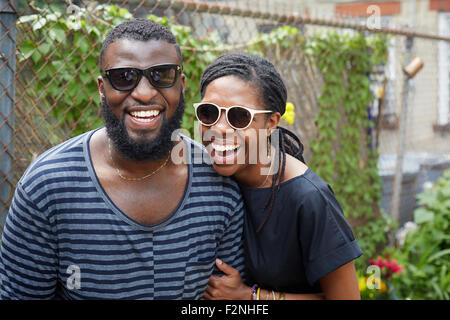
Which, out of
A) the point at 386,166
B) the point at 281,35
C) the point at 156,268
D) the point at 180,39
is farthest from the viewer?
the point at 386,166

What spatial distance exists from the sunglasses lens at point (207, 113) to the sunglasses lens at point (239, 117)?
0.19ft

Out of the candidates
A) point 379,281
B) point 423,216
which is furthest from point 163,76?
point 423,216

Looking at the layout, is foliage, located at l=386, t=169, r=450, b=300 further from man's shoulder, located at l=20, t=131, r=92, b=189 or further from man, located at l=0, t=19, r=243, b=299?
man's shoulder, located at l=20, t=131, r=92, b=189

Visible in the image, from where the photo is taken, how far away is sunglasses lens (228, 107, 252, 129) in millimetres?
1937

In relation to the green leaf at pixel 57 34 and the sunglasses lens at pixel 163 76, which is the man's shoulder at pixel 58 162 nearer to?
the sunglasses lens at pixel 163 76

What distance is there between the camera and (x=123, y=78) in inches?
70.4

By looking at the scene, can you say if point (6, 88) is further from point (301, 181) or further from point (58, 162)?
point (301, 181)

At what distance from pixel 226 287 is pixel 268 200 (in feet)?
1.33

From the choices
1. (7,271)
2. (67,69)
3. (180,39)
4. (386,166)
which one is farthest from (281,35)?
(386,166)

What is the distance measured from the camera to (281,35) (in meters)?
3.62

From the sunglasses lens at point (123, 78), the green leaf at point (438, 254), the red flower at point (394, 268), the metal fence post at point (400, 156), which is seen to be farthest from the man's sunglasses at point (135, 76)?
the metal fence post at point (400, 156)
